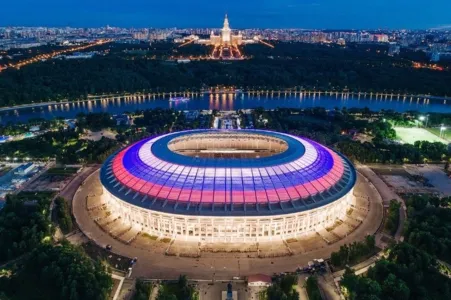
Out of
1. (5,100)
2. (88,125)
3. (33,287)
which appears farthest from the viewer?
(5,100)

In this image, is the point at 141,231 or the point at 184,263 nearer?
the point at 184,263

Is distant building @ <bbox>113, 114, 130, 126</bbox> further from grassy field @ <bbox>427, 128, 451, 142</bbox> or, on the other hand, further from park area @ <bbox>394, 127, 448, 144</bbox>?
grassy field @ <bbox>427, 128, 451, 142</bbox>

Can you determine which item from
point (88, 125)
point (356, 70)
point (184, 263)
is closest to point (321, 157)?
point (184, 263)

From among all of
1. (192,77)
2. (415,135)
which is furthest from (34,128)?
(415,135)

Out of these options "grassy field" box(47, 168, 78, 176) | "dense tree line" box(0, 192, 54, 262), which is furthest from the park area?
"dense tree line" box(0, 192, 54, 262)

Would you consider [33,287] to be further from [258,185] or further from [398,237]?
[398,237]

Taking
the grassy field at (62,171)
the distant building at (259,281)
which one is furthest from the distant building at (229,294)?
the grassy field at (62,171)
